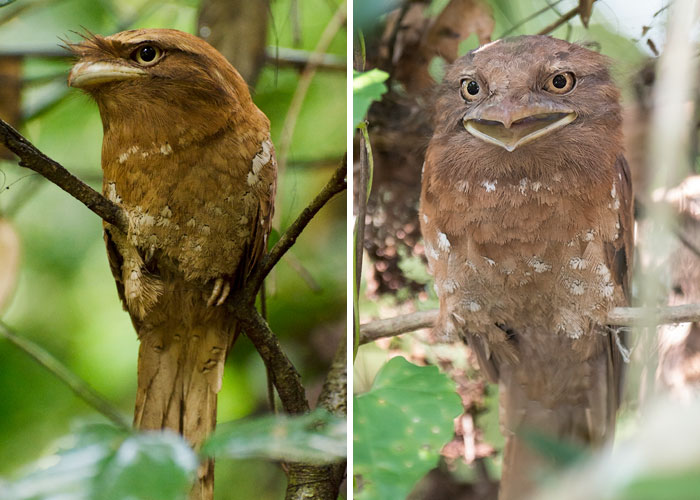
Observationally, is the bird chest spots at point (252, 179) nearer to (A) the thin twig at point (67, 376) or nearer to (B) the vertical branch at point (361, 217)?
(B) the vertical branch at point (361, 217)

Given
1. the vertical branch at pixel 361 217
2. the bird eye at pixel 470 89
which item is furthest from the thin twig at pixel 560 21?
the vertical branch at pixel 361 217

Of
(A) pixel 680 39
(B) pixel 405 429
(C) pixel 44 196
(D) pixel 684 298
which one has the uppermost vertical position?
(A) pixel 680 39

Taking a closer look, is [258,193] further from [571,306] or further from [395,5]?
[571,306]

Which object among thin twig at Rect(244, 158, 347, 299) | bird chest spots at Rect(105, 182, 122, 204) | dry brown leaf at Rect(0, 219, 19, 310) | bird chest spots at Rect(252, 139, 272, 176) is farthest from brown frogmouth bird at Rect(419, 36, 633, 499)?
dry brown leaf at Rect(0, 219, 19, 310)

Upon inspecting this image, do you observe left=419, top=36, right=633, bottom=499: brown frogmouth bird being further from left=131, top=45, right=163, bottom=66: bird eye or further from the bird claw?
left=131, top=45, right=163, bottom=66: bird eye

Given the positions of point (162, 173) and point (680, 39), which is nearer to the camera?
point (680, 39)

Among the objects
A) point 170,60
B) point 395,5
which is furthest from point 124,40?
point 395,5
